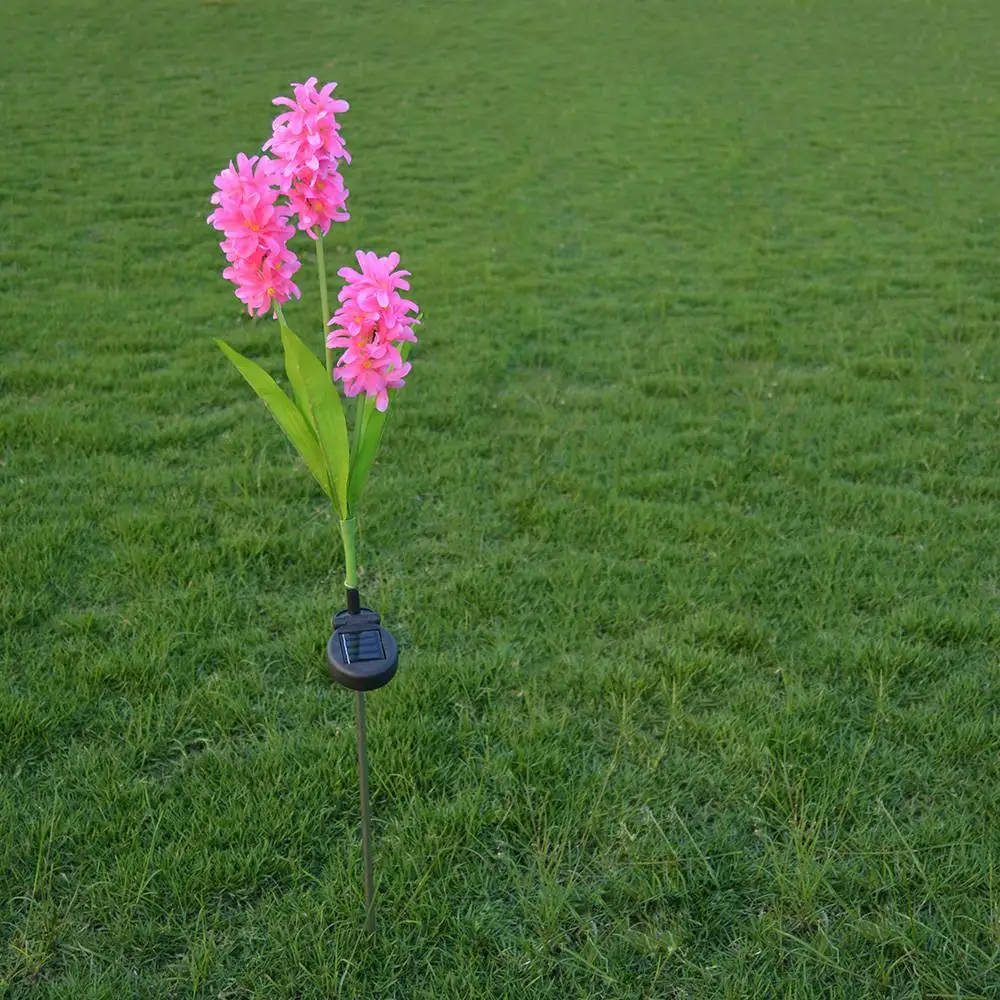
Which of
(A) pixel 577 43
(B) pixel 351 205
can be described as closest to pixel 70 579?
(B) pixel 351 205

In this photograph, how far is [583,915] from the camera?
2230mm

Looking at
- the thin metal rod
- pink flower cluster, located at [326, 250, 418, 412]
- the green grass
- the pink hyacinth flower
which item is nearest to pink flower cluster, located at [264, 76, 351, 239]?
the pink hyacinth flower

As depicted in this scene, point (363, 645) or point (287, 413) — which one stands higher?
point (287, 413)

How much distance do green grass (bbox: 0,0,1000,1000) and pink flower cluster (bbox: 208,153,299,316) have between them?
1.30 meters

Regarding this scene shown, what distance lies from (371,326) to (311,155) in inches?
13.1

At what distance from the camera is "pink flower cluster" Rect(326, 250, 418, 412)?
1.79 metres

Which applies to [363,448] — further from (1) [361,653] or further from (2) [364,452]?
(1) [361,653]

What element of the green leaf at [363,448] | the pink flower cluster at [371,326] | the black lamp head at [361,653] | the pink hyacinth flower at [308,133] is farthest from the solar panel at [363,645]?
the pink hyacinth flower at [308,133]

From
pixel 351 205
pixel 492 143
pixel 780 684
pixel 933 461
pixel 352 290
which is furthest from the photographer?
pixel 492 143

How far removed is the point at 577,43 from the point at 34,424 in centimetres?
1486

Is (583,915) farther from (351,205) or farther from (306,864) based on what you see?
(351,205)

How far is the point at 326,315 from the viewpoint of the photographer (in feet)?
6.24

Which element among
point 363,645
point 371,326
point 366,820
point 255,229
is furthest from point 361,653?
point 255,229

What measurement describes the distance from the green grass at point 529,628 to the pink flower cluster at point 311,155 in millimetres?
1439
